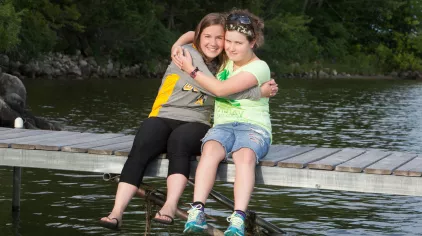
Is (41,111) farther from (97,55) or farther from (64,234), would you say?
(97,55)

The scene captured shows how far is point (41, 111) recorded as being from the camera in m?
25.6

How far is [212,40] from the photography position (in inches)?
324

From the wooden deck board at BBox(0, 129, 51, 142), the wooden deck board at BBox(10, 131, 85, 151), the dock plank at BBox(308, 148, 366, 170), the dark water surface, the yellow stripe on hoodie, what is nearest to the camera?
the dock plank at BBox(308, 148, 366, 170)

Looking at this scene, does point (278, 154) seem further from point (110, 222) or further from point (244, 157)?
point (110, 222)

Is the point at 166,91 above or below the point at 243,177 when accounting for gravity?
above

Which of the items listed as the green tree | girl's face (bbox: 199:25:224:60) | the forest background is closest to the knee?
girl's face (bbox: 199:25:224:60)

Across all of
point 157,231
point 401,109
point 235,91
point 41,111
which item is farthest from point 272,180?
point 401,109

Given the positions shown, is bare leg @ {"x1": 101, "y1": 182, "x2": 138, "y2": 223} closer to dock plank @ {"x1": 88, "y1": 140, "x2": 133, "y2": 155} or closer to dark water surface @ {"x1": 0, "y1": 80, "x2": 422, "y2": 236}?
dock plank @ {"x1": 88, "y1": 140, "x2": 133, "y2": 155}

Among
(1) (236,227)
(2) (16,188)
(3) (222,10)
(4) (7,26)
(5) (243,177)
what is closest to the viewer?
(1) (236,227)

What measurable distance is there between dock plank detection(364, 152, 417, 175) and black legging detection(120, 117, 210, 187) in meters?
1.34

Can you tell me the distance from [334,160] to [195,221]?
139 cm

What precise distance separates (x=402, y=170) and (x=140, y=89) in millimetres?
31267

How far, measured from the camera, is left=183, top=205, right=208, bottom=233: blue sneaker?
24.7ft

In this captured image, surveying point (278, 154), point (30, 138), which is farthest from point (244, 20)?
point (30, 138)
